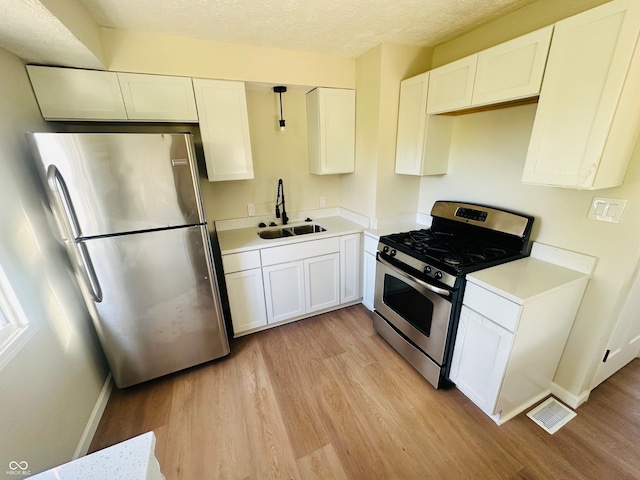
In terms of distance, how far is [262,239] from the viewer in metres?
2.31

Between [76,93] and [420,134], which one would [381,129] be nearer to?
[420,134]

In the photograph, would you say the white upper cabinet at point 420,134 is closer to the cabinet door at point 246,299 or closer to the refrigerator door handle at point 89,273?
the cabinet door at point 246,299

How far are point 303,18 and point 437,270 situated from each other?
180 centimetres

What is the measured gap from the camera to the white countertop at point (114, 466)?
0.60m

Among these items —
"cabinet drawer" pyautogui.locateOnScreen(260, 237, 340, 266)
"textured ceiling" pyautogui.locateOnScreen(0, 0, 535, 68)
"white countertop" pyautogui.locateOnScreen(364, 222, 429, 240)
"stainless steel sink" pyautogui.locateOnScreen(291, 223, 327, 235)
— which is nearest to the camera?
"textured ceiling" pyautogui.locateOnScreen(0, 0, 535, 68)

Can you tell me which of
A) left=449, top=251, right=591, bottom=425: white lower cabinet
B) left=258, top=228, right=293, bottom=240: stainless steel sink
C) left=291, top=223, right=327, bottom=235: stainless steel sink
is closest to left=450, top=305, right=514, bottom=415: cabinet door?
left=449, top=251, right=591, bottom=425: white lower cabinet

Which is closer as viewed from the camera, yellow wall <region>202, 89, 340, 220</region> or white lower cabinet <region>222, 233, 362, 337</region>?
white lower cabinet <region>222, 233, 362, 337</region>

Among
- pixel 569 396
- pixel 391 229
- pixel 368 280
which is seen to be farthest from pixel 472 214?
pixel 569 396

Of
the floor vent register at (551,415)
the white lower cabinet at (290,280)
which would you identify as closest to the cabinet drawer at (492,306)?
the floor vent register at (551,415)

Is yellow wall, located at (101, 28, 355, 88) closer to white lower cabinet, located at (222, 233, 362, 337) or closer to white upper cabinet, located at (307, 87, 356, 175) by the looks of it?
white upper cabinet, located at (307, 87, 356, 175)

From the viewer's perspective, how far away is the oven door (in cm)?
168

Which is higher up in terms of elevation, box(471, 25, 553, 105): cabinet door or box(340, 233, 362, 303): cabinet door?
box(471, 25, 553, 105): cabinet door

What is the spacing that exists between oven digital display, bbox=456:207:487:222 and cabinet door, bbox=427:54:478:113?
0.76 metres

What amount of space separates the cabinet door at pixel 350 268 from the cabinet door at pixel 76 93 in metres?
1.97
